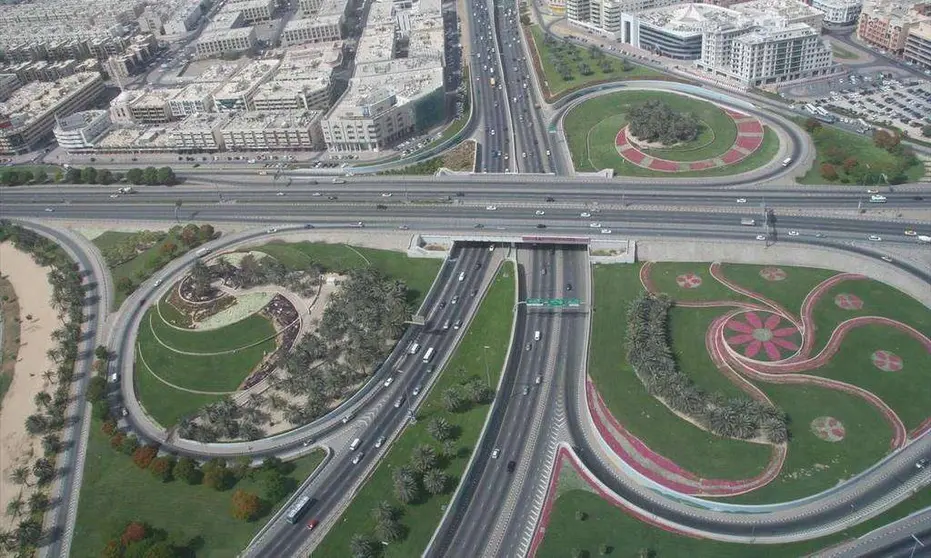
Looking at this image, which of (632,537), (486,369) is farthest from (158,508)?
(632,537)

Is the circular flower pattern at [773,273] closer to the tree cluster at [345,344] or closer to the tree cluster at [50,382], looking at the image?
the tree cluster at [345,344]

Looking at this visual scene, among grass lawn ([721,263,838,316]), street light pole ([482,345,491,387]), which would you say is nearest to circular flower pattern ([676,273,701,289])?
grass lawn ([721,263,838,316])

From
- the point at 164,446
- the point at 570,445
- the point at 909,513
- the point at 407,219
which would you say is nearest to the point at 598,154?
the point at 407,219

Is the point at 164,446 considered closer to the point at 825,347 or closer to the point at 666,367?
the point at 666,367

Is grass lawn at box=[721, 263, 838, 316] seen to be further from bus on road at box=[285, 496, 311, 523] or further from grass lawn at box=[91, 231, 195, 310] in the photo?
grass lawn at box=[91, 231, 195, 310]

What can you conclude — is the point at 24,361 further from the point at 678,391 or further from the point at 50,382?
the point at 678,391
